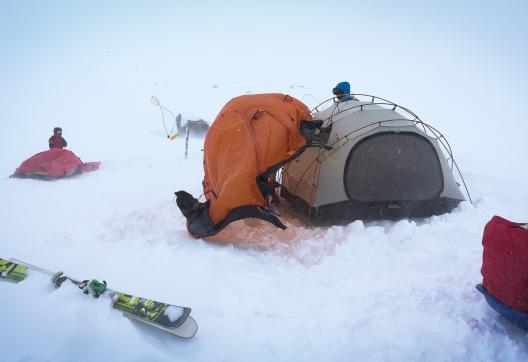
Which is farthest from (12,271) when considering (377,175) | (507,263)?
(377,175)

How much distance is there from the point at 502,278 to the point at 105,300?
10.2ft

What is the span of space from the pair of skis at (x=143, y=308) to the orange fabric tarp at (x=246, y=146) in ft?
5.05

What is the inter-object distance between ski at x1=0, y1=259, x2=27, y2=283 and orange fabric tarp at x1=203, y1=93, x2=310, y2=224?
1.99 meters

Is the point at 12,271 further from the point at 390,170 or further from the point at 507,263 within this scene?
the point at 390,170

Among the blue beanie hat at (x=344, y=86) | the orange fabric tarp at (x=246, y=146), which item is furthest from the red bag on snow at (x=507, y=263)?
the blue beanie hat at (x=344, y=86)

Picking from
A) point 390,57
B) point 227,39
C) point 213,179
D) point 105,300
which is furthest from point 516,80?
point 105,300

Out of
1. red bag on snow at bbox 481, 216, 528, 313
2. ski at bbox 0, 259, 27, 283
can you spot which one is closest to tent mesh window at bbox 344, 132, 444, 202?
red bag on snow at bbox 481, 216, 528, 313

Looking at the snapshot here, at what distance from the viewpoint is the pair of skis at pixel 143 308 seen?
267 cm

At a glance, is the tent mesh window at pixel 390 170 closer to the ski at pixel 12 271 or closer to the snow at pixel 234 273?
the snow at pixel 234 273

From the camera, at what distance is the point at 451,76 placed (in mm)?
27531

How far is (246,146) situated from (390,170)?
2.12m

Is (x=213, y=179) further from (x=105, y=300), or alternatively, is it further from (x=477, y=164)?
(x=477, y=164)

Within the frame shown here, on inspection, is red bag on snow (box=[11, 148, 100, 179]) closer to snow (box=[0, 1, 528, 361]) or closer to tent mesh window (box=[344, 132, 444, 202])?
snow (box=[0, 1, 528, 361])

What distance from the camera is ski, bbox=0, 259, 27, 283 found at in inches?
128
